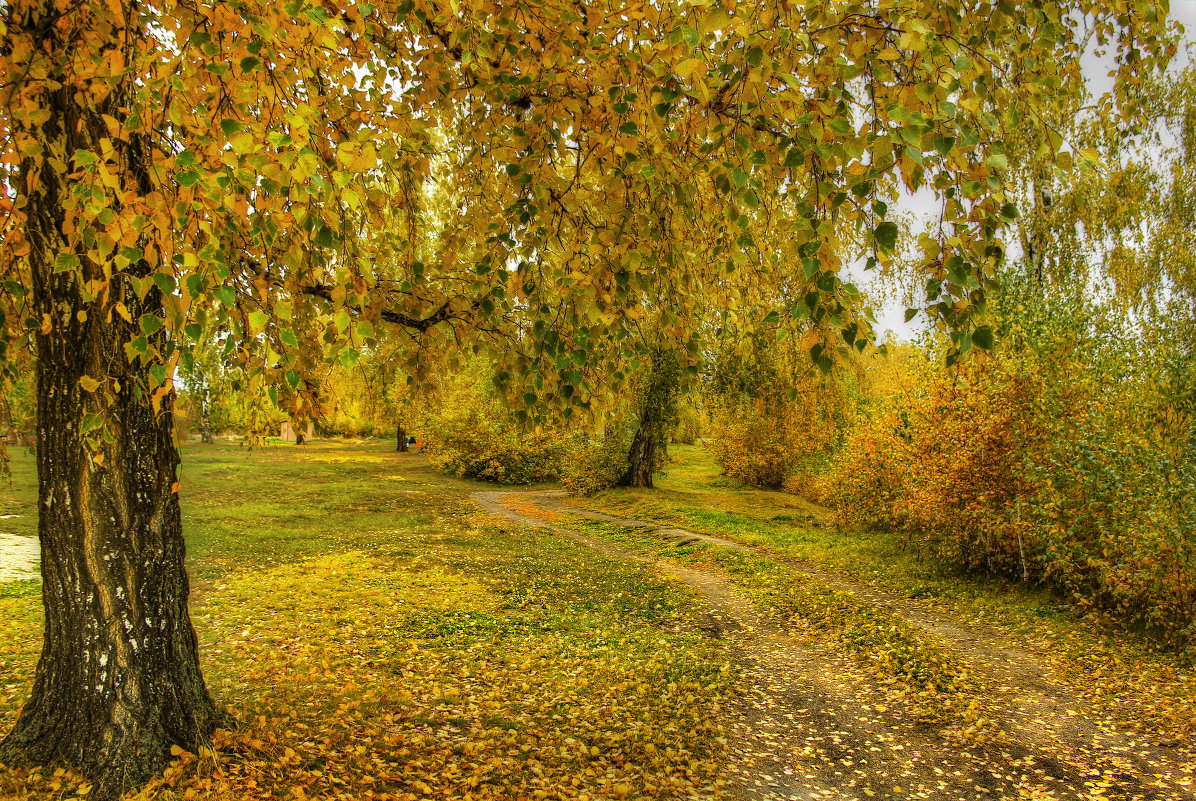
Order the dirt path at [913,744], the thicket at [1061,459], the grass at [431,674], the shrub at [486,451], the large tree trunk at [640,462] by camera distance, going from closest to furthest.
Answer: the grass at [431,674] → the dirt path at [913,744] → the thicket at [1061,459] → the large tree trunk at [640,462] → the shrub at [486,451]

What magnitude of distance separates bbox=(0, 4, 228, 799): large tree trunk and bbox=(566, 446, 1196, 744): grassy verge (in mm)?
6264

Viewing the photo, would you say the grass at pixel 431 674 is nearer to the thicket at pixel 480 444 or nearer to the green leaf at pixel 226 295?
the green leaf at pixel 226 295

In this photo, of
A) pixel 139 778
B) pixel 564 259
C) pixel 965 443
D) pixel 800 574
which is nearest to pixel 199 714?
pixel 139 778

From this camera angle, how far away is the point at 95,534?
11.5 feet

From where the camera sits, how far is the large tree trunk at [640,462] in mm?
21547

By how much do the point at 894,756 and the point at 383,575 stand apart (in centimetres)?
702

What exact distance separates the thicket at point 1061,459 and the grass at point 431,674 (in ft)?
14.5

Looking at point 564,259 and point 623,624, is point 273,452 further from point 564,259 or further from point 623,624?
point 564,259

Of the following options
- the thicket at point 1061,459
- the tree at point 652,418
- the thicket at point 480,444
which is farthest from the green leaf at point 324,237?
the thicket at point 480,444

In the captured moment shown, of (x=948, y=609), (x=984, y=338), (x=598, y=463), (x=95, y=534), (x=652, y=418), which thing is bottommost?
(x=948, y=609)

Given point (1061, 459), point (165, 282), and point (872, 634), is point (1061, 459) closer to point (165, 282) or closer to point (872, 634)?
point (872, 634)

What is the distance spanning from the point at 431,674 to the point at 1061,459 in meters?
8.26

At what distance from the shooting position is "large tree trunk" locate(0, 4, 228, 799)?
343 cm

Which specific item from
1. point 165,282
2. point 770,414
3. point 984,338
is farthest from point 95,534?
point 770,414
